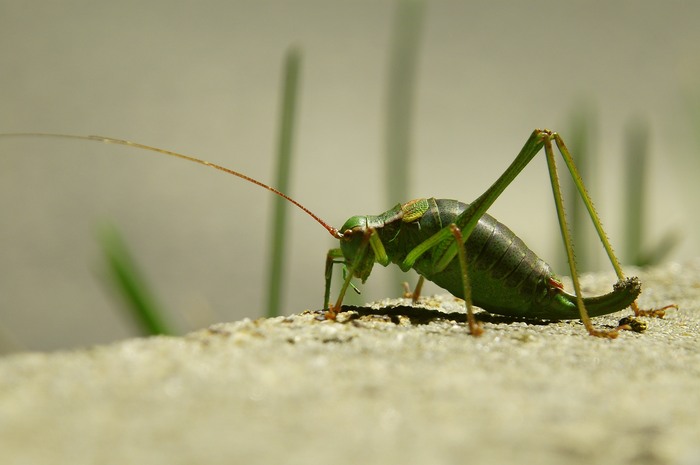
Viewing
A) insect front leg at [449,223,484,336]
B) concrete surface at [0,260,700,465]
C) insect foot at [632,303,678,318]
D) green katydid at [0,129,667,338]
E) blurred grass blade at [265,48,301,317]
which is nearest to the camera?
concrete surface at [0,260,700,465]

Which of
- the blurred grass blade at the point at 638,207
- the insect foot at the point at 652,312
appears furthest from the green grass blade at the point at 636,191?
the insect foot at the point at 652,312

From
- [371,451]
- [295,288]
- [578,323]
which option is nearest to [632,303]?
[578,323]

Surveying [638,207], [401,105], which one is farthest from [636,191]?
[401,105]

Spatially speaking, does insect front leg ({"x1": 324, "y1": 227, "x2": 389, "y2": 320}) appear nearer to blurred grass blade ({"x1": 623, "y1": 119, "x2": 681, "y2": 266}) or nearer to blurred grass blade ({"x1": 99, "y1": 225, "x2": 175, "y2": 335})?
blurred grass blade ({"x1": 99, "y1": 225, "x2": 175, "y2": 335})

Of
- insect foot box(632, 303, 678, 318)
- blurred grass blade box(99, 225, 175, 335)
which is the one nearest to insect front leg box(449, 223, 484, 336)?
insect foot box(632, 303, 678, 318)

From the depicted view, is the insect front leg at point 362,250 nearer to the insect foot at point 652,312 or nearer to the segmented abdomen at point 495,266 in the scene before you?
the segmented abdomen at point 495,266

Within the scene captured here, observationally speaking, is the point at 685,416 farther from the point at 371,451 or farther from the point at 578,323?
the point at 578,323
